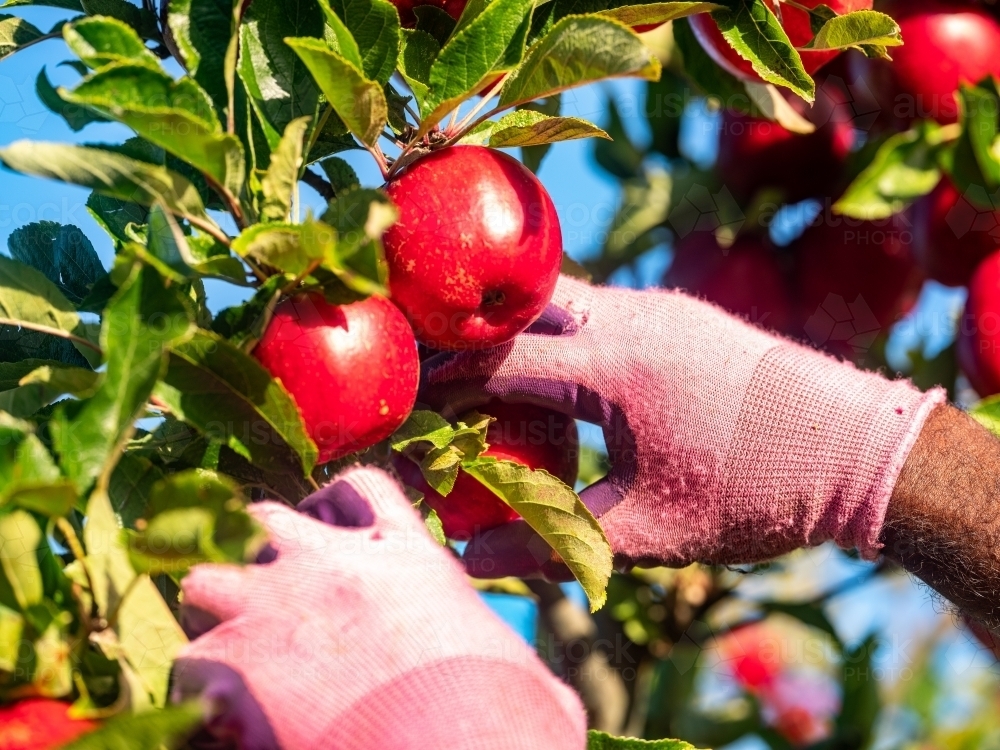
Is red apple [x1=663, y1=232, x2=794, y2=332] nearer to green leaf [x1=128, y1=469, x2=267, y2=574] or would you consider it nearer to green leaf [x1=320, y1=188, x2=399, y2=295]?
green leaf [x1=320, y1=188, x2=399, y2=295]

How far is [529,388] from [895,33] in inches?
18.1

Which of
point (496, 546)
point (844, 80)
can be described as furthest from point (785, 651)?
point (496, 546)

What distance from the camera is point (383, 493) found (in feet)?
2.67

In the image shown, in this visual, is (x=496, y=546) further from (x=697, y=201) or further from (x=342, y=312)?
(x=697, y=201)

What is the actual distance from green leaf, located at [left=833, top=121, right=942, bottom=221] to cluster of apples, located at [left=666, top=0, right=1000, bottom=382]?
0.34 ft

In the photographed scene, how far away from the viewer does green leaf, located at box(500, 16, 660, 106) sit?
698mm

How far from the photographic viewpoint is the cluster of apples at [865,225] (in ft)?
4.94

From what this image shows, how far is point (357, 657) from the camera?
Result: 0.71m

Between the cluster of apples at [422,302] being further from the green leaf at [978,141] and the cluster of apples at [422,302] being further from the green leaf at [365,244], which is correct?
the green leaf at [978,141]

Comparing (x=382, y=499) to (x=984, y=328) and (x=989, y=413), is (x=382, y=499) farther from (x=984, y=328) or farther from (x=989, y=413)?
(x=984, y=328)

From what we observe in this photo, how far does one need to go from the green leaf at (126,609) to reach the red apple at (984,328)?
119 centimetres

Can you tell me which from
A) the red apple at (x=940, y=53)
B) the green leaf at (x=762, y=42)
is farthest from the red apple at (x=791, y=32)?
the red apple at (x=940, y=53)

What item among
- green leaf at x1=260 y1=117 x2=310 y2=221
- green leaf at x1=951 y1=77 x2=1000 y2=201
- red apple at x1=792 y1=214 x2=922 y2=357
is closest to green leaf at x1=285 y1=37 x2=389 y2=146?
green leaf at x1=260 y1=117 x2=310 y2=221

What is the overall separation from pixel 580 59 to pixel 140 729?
0.50 meters
